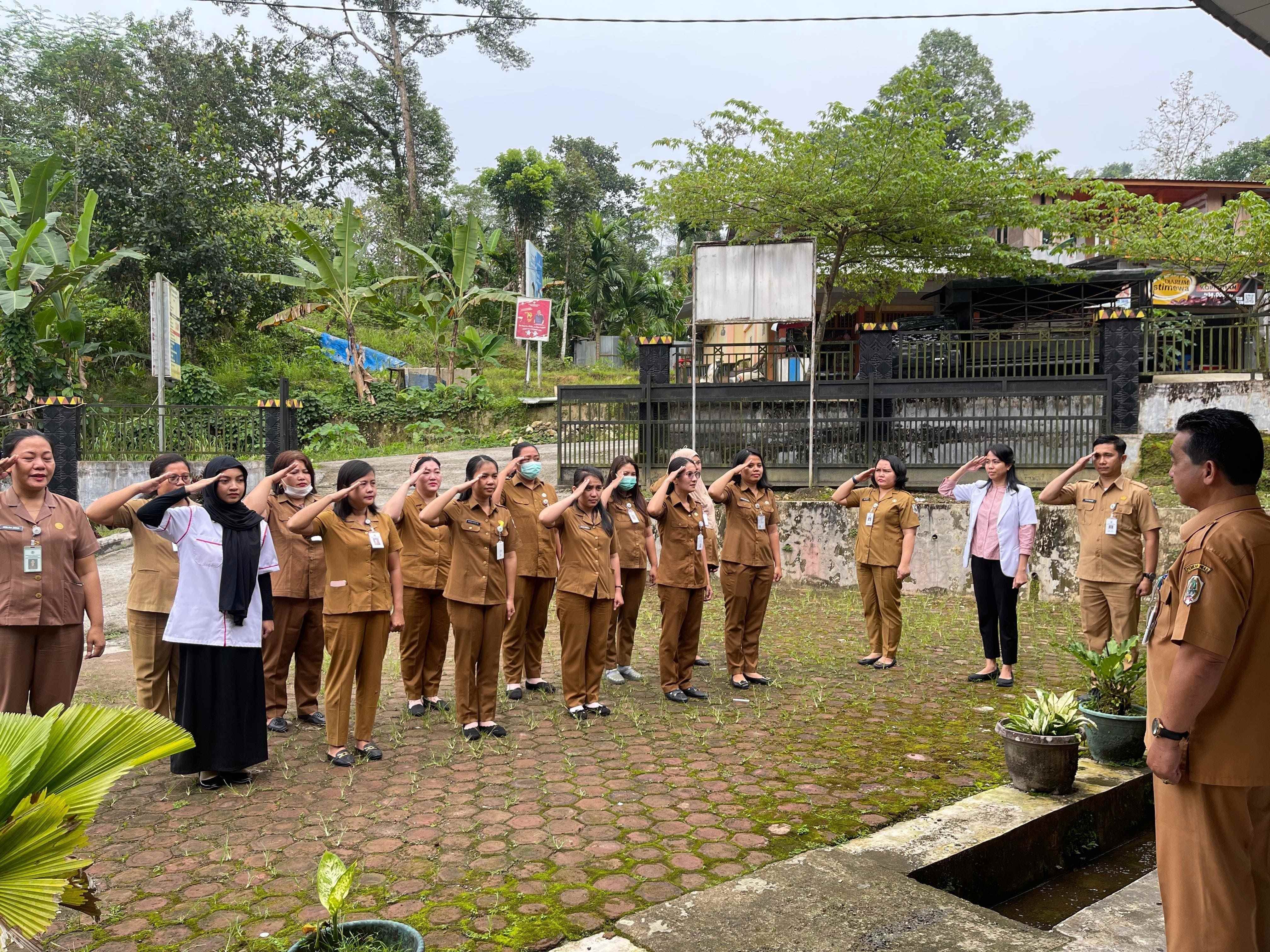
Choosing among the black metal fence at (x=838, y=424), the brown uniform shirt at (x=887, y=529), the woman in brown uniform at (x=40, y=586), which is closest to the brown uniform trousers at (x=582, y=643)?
the brown uniform shirt at (x=887, y=529)

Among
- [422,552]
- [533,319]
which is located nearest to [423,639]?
[422,552]

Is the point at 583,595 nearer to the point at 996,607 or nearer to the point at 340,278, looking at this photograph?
the point at 996,607

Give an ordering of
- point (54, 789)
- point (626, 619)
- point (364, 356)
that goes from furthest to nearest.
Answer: point (364, 356) → point (626, 619) → point (54, 789)

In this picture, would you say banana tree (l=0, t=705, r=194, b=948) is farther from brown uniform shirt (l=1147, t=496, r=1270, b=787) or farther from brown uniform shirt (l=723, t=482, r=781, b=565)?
brown uniform shirt (l=723, t=482, r=781, b=565)

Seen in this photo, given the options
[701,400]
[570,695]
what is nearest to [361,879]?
[570,695]

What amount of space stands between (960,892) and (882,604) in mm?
4054

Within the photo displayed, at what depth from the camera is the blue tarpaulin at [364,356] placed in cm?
2742

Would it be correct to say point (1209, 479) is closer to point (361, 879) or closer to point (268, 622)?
point (361, 879)

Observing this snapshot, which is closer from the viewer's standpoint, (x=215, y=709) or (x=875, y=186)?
(x=215, y=709)

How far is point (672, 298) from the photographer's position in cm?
3659

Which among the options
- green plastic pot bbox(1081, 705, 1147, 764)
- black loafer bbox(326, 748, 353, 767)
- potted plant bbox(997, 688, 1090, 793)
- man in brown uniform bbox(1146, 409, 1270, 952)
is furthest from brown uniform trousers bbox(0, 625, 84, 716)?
green plastic pot bbox(1081, 705, 1147, 764)

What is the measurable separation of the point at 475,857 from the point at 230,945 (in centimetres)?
110

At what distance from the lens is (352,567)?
545cm

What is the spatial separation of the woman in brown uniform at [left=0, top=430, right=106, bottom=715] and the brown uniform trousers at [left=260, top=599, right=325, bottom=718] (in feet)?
4.95
